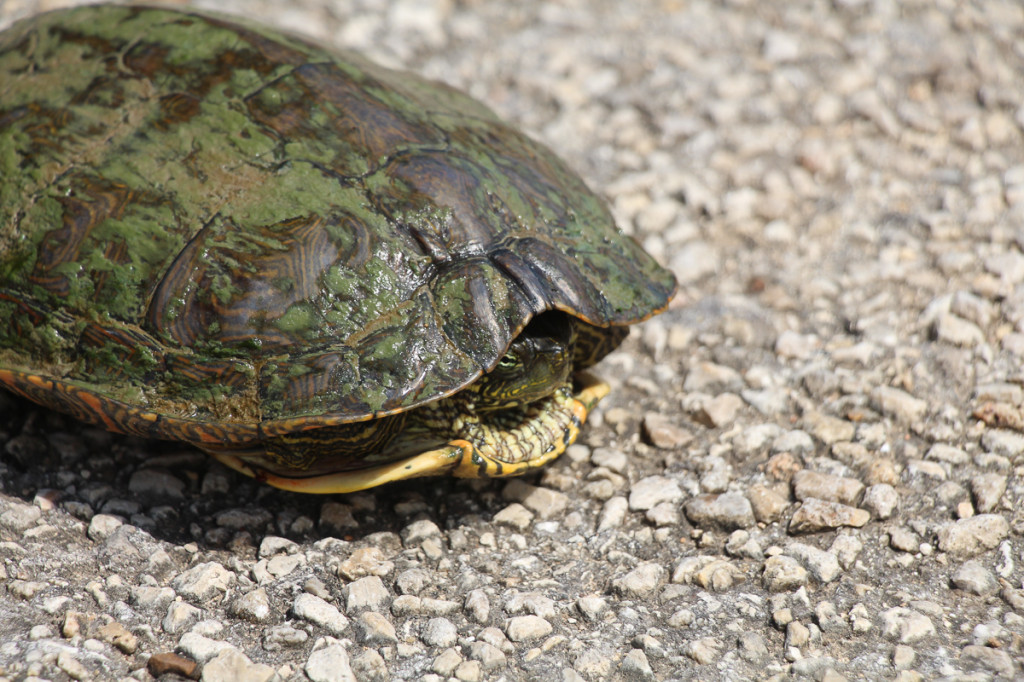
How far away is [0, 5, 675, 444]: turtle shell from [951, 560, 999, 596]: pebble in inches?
49.4

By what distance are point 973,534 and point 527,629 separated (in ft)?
4.72

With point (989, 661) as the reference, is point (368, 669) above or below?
below

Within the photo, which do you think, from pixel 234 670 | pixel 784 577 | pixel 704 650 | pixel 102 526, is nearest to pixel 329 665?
pixel 234 670

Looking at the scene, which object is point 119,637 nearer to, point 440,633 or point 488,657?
point 440,633

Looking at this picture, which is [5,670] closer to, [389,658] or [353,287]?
[389,658]

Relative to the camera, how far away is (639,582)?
2723 mm

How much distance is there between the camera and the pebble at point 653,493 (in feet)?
9.96

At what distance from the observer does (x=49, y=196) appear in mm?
2895

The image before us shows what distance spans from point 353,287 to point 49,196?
42.8 inches

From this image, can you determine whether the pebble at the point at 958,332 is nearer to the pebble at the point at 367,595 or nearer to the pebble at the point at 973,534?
the pebble at the point at 973,534

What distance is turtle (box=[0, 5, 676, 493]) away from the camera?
2668mm

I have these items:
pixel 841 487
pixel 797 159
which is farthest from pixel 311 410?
pixel 797 159

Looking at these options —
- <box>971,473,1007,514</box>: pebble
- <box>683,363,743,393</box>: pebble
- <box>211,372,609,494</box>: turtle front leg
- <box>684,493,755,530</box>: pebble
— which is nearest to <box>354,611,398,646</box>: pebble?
<box>211,372,609,494</box>: turtle front leg

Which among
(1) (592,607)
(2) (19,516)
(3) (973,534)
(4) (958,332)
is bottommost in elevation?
(2) (19,516)
